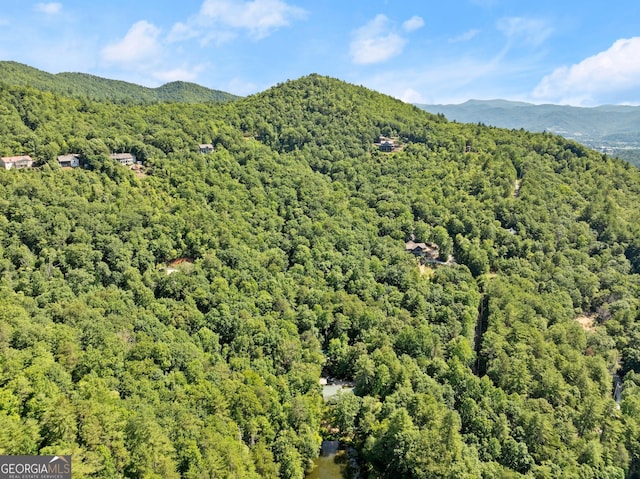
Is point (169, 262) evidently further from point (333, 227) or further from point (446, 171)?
point (446, 171)

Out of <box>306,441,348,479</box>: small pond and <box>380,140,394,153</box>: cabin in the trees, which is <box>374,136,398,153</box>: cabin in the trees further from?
<box>306,441,348,479</box>: small pond

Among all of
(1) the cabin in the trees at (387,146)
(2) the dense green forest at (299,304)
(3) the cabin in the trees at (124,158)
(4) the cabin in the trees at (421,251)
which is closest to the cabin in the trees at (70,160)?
(2) the dense green forest at (299,304)

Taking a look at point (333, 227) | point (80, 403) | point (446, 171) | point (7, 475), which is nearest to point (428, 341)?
point (333, 227)

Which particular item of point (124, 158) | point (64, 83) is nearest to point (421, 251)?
point (124, 158)

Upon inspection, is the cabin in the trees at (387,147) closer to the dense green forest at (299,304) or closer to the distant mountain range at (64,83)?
the dense green forest at (299,304)

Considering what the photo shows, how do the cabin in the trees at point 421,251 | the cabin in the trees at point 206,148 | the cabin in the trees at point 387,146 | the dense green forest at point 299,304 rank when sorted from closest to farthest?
the dense green forest at point 299,304
the cabin in the trees at point 421,251
the cabin in the trees at point 206,148
the cabin in the trees at point 387,146

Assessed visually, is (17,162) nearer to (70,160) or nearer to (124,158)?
(70,160)

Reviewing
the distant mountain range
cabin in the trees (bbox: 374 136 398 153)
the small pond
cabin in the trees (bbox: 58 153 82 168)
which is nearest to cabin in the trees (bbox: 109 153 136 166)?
cabin in the trees (bbox: 58 153 82 168)
